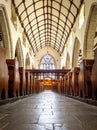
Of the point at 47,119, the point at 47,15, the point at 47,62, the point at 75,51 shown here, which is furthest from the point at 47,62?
the point at 47,119

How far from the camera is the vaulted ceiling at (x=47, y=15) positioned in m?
18.7

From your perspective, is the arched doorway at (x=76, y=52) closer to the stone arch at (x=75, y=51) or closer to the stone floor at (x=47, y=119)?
the stone arch at (x=75, y=51)

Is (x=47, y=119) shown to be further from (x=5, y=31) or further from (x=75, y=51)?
(x=75, y=51)

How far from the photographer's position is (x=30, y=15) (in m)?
21.4

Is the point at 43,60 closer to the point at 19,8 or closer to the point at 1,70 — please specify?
the point at 19,8

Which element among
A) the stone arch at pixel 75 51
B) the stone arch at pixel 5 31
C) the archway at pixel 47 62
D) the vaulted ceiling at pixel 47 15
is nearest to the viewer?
the stone arch at pixel 5 31

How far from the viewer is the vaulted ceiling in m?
18.7

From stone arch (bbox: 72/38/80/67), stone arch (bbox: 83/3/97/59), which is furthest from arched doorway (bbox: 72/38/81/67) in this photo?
stone arch (bbox: 83/3/97/59)

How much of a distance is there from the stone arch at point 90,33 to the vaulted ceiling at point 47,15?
2.61 m

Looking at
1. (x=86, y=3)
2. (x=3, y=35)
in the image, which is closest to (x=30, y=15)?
(x=3, y=35)

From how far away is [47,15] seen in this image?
929 inches

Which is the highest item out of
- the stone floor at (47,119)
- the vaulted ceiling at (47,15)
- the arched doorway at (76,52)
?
the vaulted ceiling at (47,15)

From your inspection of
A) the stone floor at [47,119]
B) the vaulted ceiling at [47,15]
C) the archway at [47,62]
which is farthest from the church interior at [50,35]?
the archway at [47,62]

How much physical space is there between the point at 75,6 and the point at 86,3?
3.20m
